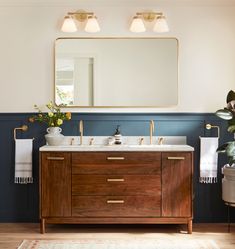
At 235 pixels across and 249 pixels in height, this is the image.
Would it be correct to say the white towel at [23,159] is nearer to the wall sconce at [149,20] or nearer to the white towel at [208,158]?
the wall sconce at [149,20]

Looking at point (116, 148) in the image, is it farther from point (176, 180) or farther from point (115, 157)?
point (176, 180)

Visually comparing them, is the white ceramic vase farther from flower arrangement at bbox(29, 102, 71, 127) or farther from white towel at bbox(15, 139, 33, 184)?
white towel at bbox(15, 139, 33, 184)

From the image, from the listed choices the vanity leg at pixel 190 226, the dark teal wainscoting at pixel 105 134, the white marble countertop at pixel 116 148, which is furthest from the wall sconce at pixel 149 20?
the vanity leg at pixel 190 226

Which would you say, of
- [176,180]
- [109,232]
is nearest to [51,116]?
[109,232]

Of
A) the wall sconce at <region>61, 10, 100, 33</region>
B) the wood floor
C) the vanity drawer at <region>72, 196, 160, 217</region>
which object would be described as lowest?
the wood floor

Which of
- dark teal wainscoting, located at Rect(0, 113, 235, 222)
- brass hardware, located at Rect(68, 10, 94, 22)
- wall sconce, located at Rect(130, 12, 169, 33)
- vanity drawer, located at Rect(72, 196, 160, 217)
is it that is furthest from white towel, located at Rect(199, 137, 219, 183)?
brass hardware, located at Rect(68, 10, 94, 22)

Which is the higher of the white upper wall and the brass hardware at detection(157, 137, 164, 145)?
the white upper wall

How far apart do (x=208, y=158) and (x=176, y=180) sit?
0.50m

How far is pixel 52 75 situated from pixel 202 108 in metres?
1.54

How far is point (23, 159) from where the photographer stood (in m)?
4.32

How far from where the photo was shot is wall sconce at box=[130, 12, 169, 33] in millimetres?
4285

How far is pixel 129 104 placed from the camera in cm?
441

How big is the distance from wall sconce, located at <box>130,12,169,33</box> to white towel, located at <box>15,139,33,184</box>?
153 centimetres

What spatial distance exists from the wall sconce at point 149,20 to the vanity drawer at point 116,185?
1.43 metres
